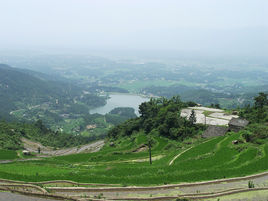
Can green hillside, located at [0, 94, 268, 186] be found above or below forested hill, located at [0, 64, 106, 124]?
above

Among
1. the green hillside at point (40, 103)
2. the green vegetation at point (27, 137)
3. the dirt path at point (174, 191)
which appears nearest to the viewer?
the dirt path at point (174, 191)

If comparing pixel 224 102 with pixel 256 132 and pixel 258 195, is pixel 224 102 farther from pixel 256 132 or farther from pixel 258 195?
pixel 258 195

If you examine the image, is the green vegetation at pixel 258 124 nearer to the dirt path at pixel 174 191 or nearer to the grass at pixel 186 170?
the grass at pixel 186 170

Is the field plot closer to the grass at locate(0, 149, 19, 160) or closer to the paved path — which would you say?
the grass at locate(0, 149, 19, 160)

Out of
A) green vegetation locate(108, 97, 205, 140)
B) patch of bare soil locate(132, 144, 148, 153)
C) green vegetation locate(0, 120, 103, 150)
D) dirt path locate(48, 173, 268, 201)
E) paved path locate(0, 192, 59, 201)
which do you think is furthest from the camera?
green vegetation locate(0, 120, 103, 150)

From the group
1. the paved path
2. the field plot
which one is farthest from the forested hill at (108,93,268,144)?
the paved path

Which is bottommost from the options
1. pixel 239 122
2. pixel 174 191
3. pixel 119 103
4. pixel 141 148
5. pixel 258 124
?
pixel 119 103

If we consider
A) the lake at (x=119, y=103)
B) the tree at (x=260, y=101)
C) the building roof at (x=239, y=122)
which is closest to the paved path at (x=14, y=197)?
the building roof at (x=239, y=122)

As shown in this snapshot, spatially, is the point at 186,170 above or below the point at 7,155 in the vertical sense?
above

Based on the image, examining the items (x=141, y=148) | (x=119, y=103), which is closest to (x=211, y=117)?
(x=141, y=148)

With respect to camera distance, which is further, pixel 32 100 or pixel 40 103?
pixel 32 100

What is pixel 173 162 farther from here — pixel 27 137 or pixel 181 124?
pixel 27 137
